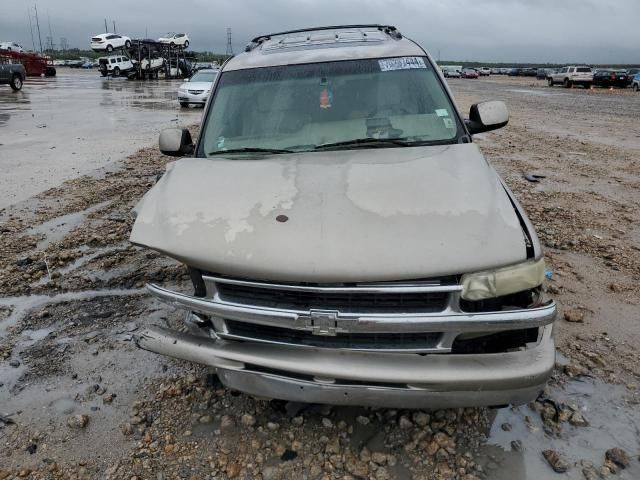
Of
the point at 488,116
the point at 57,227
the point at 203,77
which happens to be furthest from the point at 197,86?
the point at 488,116

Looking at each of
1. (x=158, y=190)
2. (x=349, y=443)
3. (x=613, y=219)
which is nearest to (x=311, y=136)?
(x=158, y=190)

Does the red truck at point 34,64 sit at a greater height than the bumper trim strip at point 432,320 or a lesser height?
greater

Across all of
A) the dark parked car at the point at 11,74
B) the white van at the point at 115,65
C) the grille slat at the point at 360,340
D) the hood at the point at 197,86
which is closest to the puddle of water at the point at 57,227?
the grille slat at the point at 360,340

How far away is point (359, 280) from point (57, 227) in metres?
4.90

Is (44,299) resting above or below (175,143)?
below

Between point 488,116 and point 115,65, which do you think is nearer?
point 488,116

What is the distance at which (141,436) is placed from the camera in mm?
2643

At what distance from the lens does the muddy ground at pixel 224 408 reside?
7.95ft

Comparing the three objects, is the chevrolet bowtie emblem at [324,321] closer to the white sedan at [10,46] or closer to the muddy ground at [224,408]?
the muddy ground at [224,408]

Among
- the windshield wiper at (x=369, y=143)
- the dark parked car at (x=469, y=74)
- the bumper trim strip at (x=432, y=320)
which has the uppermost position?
the dark parked car at (x=469, y=74)

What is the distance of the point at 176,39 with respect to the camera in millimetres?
47750

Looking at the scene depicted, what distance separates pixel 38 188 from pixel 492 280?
7.32 metres

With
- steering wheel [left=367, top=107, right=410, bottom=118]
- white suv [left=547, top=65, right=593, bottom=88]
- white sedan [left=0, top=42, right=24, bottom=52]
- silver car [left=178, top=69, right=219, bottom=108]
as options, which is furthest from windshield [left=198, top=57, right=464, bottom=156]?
white sedan [left=0, top=42, right=24, bottom=52]

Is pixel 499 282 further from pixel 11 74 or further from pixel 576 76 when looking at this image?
pixel 576 76
